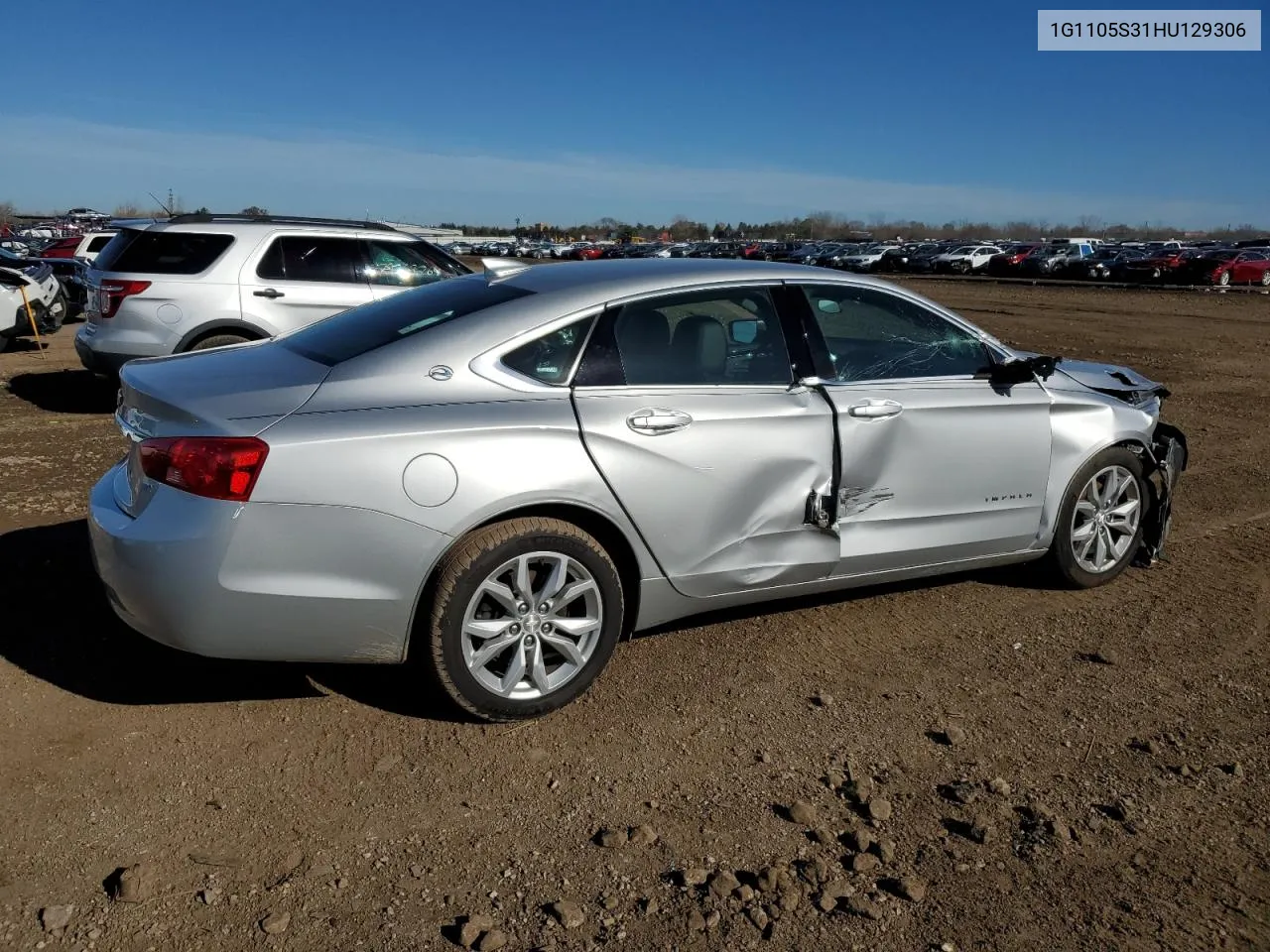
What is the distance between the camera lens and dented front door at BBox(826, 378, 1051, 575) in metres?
A: 4.52

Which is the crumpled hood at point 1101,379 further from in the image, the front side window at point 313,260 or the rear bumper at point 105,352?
the rear bumper at point 105,352

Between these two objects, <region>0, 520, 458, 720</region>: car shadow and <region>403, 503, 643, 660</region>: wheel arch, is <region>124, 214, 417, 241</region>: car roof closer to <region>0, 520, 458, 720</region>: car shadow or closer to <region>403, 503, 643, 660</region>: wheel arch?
<region>0, 520, 458, 720</region>: car shadow

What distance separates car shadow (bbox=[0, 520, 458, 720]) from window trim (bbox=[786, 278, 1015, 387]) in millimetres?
2064

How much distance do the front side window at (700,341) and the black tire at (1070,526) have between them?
1729 millimetres

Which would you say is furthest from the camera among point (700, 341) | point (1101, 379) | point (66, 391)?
point (66, 391)

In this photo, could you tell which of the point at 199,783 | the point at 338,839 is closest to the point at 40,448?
the point at 199,783

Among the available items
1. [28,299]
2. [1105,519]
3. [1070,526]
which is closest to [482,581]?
[1070,526]

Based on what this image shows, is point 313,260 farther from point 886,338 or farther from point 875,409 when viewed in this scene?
point 875,409

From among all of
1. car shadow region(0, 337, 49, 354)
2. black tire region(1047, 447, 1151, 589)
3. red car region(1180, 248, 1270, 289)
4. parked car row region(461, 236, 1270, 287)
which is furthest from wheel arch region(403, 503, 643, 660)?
red car region(1180, 248, 1270, 289)

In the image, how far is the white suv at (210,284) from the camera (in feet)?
29.3

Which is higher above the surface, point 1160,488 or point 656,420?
point 656,420

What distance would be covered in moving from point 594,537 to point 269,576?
3.78 feet

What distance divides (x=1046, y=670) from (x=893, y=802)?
139cm

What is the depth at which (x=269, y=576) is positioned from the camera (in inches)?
137
